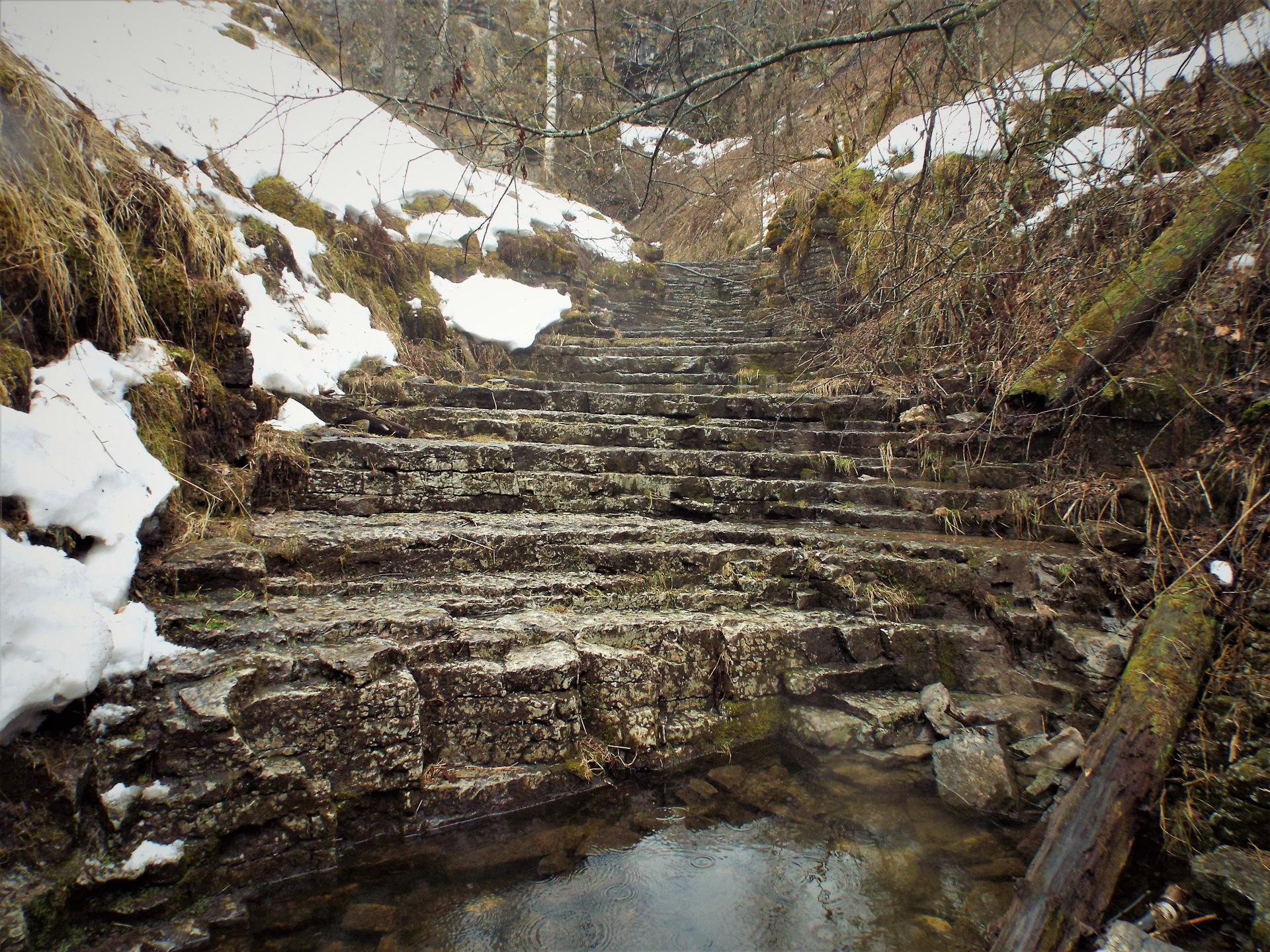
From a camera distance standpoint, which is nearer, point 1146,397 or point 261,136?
point 1146,397

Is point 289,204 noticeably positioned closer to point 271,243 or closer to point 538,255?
point 271,243

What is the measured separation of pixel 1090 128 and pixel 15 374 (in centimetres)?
806

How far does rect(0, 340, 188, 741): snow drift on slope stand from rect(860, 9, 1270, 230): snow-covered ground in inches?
131

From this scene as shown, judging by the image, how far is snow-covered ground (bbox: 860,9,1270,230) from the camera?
2.32 m

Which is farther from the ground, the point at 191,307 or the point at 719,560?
the point at 191,307

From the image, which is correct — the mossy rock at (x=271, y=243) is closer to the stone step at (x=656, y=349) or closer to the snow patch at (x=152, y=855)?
the stone step at (x=656, y=349)

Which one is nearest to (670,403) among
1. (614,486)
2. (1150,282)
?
(614,486)

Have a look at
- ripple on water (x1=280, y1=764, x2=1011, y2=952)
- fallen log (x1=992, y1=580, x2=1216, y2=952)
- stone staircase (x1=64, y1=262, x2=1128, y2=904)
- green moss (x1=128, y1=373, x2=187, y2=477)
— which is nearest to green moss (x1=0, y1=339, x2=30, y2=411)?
green moss (x1=128, y1=373, x2=187, y2=477)

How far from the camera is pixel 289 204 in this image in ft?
19.0

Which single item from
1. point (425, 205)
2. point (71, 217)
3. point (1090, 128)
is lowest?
point (71, 217)

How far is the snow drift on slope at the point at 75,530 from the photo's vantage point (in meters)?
1.79

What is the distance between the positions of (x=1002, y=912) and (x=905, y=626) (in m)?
1.36

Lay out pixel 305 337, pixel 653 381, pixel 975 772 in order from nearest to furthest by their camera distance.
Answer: pixel 975 772 → pixel 305 337 → pixel 653 381

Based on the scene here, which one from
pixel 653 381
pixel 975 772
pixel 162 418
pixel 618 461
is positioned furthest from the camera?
pixel 653 381
